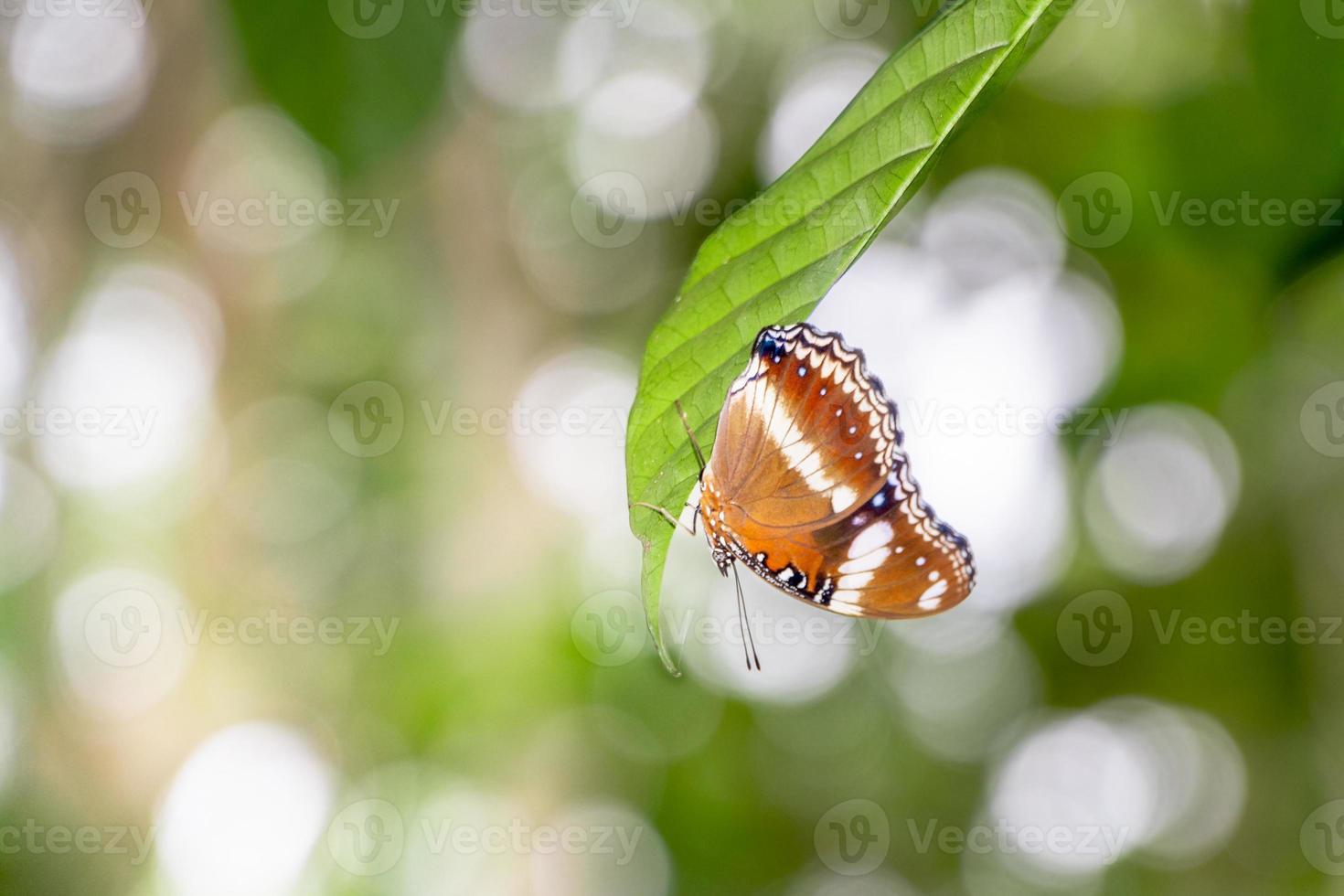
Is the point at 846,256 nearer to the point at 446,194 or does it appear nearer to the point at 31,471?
the point at 446,194
